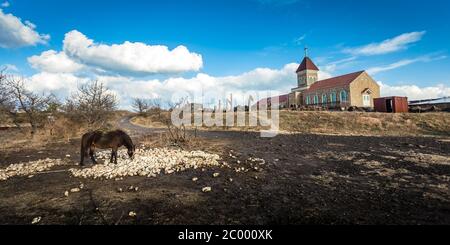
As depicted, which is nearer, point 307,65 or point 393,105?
point 393,105

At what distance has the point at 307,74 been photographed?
257ft

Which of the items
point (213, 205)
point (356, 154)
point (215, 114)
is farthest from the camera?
point (215, 114)

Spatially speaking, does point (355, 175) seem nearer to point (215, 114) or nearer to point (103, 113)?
point (103, 113)

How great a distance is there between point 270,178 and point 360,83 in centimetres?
5804

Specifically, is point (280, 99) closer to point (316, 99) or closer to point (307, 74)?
point (307, 74)

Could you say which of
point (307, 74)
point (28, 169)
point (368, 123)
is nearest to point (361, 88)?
point (307, 74)

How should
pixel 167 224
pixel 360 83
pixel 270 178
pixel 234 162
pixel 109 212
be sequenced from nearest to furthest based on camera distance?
pixel 167 224 → pixel 109 212 → pixel 270 178 → pixel 234 162 → pixel 360 83

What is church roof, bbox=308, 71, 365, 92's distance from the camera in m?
59.2

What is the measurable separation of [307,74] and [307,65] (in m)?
2.96

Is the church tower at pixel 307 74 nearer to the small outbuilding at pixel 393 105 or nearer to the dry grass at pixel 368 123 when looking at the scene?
the small outbuilding at pixel 393 105

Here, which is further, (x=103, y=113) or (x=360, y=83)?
(x=360, y=83)

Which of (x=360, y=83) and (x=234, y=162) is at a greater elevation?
(x=360, y=83)
